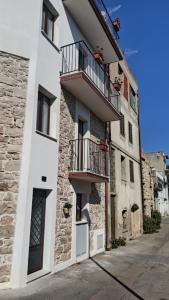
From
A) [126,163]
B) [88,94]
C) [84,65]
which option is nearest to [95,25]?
[84,65]

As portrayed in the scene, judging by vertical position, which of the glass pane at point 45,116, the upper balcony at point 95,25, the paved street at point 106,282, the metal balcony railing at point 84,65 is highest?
the upper balcony at point 95,25

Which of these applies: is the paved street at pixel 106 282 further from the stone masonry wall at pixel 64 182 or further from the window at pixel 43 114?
the window at pixel 43 114

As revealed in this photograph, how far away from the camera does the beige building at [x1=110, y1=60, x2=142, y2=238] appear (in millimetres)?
13828

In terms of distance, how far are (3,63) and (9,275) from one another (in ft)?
18.5

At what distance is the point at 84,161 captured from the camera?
30.7 ft

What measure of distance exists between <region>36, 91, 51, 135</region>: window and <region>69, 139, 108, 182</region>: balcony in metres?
1.41

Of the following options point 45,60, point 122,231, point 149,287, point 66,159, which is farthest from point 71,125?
point 122,231

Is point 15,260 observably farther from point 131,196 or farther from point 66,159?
point 131,196

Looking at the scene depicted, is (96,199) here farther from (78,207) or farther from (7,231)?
(7,231)

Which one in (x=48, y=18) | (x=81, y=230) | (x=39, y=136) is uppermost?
(x=48, y=18)

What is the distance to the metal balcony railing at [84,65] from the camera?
31.3 feet

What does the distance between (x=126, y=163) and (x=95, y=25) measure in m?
8.55

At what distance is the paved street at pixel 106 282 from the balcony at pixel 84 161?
3.00 meters

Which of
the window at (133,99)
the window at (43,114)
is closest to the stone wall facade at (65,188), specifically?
the window at (43,114)
